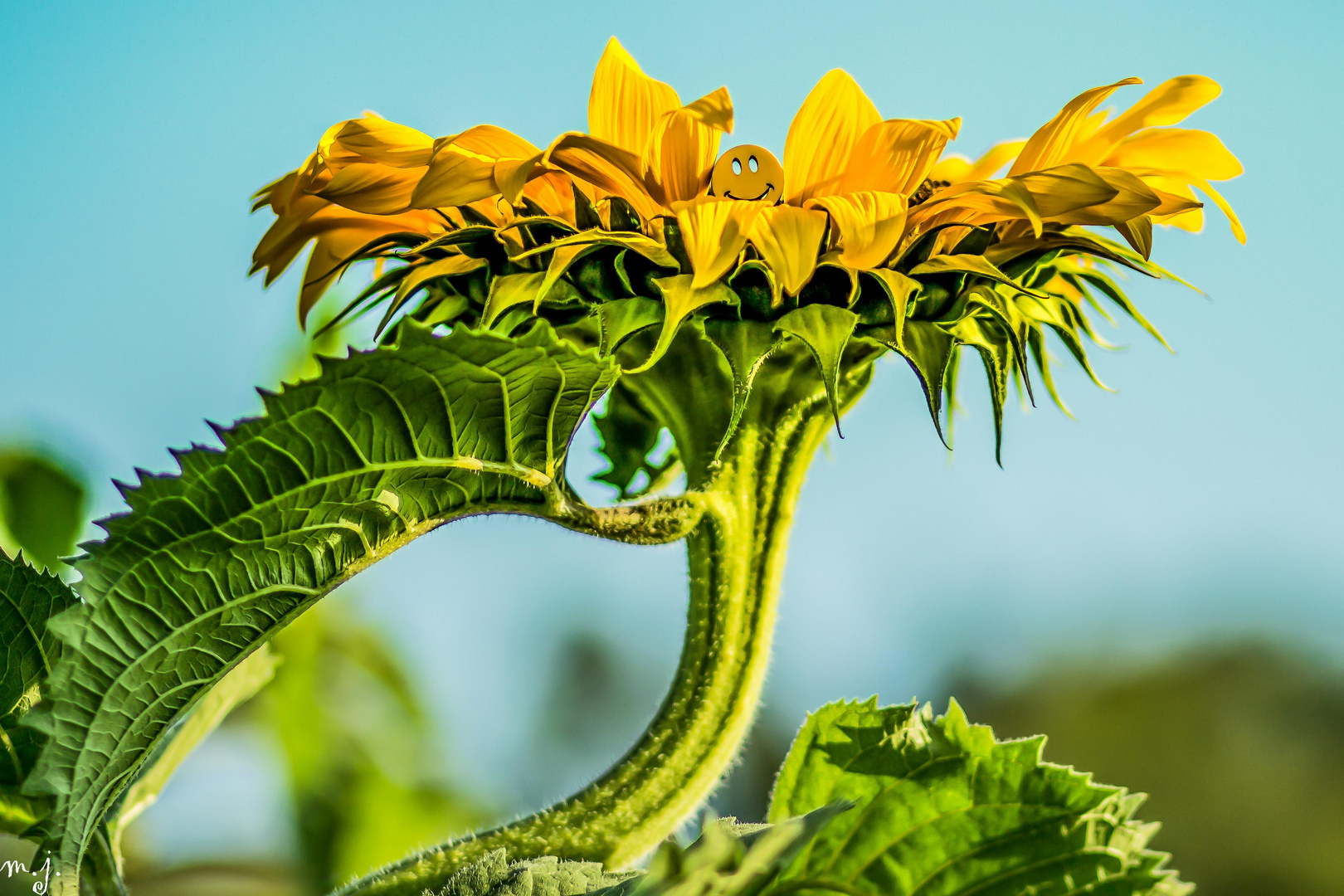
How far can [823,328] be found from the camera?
1.89 feet

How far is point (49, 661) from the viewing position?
2.18 ft

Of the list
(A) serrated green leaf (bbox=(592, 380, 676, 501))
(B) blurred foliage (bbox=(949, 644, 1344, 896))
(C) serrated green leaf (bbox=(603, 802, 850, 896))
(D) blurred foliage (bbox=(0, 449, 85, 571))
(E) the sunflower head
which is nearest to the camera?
(C) serrated green leaf (bbox=(603, 802, 850, 896))

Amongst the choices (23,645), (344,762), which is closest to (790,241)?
(23,645)

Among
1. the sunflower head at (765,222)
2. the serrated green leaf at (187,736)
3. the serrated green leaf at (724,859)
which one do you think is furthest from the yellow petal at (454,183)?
the serrated green leaf at (187,736)

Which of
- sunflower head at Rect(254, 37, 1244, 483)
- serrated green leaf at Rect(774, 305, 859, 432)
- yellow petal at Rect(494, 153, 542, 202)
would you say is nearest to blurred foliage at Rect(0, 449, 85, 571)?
sunflower head at Rect(254, 37, 1244, 483)

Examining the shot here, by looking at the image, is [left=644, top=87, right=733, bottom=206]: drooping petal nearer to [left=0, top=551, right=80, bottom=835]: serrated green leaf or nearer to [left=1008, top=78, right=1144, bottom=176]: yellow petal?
[left=1008, top=78, right=1144, bottom=176]: yellow petal

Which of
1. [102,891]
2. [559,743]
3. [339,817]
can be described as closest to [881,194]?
[102,891]

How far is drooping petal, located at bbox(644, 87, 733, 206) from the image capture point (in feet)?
2.00

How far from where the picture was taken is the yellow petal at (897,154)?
23.9 inches

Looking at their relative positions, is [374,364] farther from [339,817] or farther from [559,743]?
[559,743]

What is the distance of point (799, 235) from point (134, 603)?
39 centimetres

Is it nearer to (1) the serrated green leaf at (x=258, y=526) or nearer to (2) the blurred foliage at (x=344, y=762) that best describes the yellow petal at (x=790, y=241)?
(1) the serrated green leaf at (x=258, y=526)

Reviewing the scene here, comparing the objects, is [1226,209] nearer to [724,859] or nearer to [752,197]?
[752,197]

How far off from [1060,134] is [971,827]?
431mm
